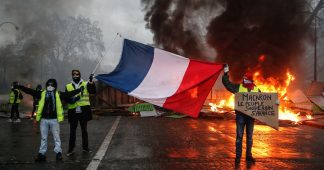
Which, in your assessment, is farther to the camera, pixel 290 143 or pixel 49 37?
pixel 49 37

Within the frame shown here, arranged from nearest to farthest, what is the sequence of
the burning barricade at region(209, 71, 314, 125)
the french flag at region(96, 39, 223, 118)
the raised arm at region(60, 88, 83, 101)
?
the raised arm at region(60, 88, 83, 101)
the french flag at region(96, 39, 223, 118)
the burning barricade at region(209, 71, 314, 125)

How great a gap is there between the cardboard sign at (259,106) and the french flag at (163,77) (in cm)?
79

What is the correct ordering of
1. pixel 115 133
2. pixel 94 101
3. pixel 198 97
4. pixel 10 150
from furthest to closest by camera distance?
pixel 94 101
pixel 115 133
pixel 10 150
pixel 198 97

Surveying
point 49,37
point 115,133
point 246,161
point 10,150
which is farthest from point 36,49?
point 246,161

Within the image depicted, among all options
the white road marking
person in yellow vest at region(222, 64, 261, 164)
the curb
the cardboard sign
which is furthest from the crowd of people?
the curb

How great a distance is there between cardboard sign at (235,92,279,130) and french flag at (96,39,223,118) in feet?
2.60

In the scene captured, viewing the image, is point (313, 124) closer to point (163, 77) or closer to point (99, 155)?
point (163, 77)

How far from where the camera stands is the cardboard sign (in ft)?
25.5

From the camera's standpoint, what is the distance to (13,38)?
4056cm

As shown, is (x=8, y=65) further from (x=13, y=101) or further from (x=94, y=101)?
(x=13, y=101)

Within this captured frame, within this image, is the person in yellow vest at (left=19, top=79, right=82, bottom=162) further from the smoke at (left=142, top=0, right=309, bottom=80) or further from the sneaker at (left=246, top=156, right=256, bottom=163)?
the smoke at (left=142, top=0, right=309, bottom=80)

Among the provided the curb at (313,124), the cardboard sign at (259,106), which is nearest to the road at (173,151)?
the cardboard sign at (259,106)

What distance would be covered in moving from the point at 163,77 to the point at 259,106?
209cm

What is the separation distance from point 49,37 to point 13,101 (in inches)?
1222
